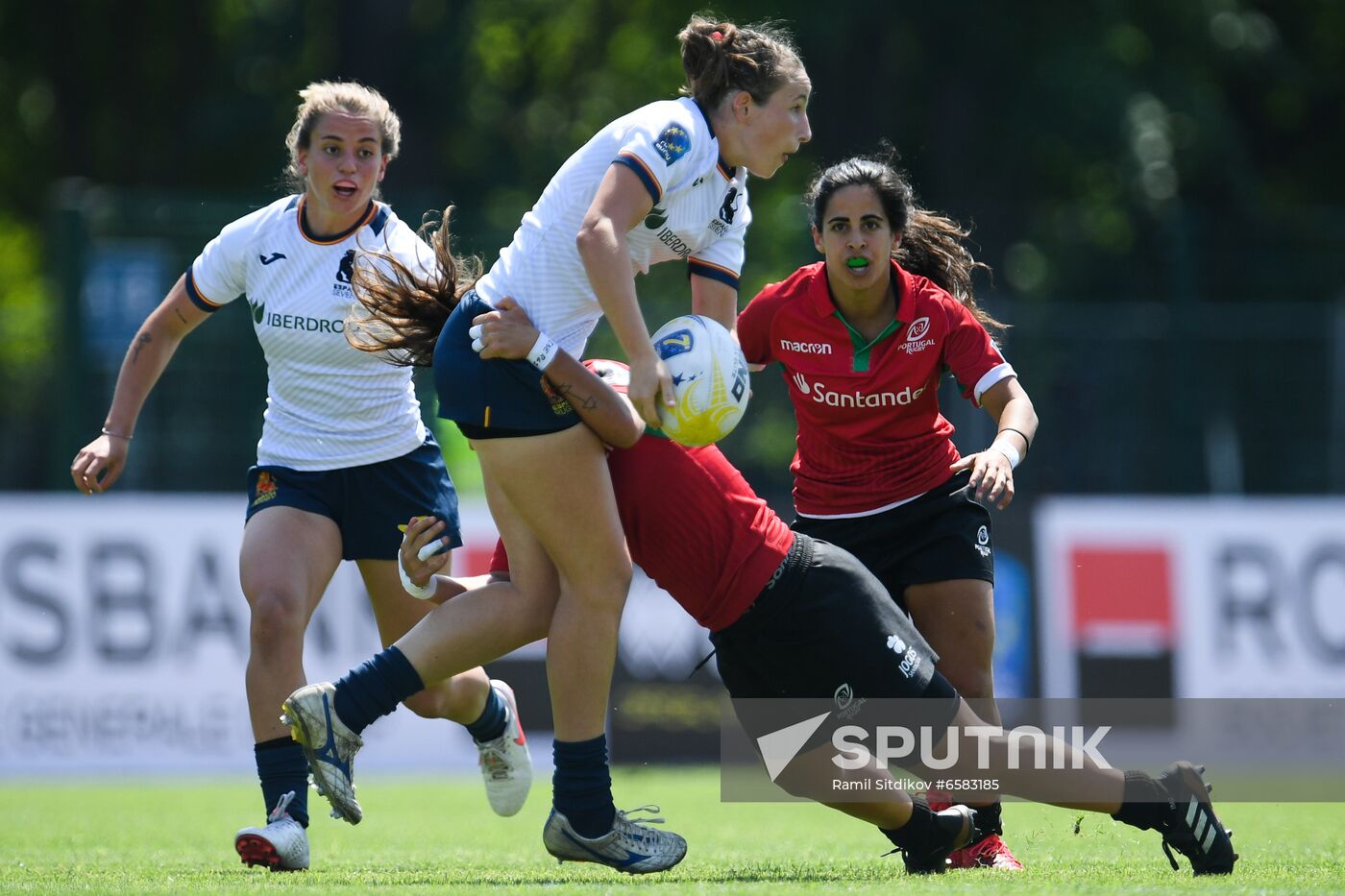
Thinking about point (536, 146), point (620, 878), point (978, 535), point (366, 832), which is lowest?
point (366, 832)

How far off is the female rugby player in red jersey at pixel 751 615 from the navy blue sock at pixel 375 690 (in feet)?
0.04

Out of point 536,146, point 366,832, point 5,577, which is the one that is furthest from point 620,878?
point 536,146

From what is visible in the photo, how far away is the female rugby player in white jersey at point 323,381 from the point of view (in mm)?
5211

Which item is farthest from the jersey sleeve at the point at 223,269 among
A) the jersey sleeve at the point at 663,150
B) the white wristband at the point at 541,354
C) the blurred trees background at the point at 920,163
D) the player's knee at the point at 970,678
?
the blurred trees background at the point at 920,163

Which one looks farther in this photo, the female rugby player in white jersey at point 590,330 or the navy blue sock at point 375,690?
the navy blue sock at point 375,690

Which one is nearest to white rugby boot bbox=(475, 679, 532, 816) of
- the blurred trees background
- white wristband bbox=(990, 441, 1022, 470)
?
white wristband bbox=(990, 441, 1022, 470)

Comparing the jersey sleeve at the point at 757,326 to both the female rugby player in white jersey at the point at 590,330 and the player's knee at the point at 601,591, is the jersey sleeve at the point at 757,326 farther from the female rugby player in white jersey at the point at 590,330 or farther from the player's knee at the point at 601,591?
the player's knee at the point at 601,591

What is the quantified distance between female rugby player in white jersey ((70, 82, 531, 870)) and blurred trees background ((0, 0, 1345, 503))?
16.3 feet

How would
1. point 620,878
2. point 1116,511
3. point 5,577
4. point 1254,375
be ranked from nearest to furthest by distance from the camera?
point 620,878 → point 5,577 → point 1116,511 → point 1254,375

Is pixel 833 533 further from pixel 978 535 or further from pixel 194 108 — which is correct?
pixel 194 108

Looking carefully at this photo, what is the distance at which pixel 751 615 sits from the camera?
428 centimetres

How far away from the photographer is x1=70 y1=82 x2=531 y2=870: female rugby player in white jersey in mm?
5211

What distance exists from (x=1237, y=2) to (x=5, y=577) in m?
15.4

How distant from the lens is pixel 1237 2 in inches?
760
